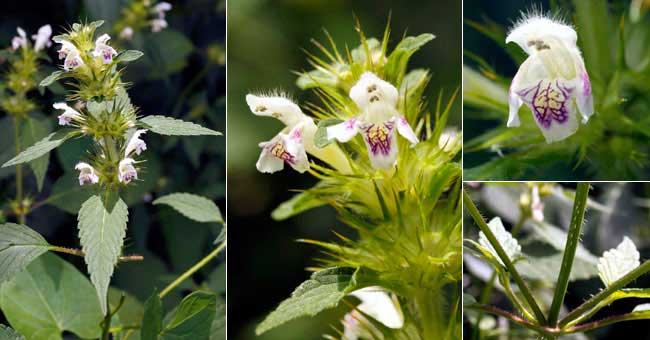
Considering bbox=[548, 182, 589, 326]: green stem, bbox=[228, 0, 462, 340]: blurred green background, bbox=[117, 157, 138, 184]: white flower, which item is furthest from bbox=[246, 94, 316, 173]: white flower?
bbox=[228, 0, 462, 340]: blurred green background

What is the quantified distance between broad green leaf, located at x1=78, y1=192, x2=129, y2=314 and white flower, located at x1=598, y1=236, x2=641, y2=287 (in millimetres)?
363

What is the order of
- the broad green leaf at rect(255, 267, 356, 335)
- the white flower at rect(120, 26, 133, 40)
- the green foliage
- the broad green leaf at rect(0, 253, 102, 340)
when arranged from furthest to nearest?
1. the white flower at rect(120, 26, 133, 40)
2. the broad green leaf at rect(0, 253, 102, 340)
3. the green foliage
4. the broad green leaf at rect(255, 267, 356, 335)

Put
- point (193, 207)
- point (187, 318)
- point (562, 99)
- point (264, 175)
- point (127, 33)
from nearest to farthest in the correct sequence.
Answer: point (562, 99), point (187, 318), point (193, 207), point (127, 33), point (264, 175)

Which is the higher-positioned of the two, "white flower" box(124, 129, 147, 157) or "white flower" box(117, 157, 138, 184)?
"white flower" box(124, 129, 147, 157)

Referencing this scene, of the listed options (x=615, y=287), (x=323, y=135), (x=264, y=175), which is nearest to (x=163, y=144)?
(x=264, y=175)

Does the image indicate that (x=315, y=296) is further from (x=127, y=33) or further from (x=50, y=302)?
(x=127, y=33)

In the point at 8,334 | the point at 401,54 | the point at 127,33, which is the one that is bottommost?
the point at 8,334

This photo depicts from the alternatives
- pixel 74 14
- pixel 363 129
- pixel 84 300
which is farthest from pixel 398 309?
pixel 74 14

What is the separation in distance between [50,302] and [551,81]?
1.78 ft

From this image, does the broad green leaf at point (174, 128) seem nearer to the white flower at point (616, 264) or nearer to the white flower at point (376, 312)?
the white flower at point (376, 312)

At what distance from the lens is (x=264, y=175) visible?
1092mm

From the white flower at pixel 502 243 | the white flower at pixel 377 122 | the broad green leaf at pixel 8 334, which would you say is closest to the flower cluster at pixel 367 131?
the white flower at pixel 377 122

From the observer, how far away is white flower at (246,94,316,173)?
57cm

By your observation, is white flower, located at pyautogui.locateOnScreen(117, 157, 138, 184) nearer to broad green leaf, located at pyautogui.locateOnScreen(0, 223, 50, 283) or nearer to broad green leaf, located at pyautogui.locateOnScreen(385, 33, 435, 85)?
broad green leaf, located at pyautogui.locateOnScreen(0, 223, 50, 283)
